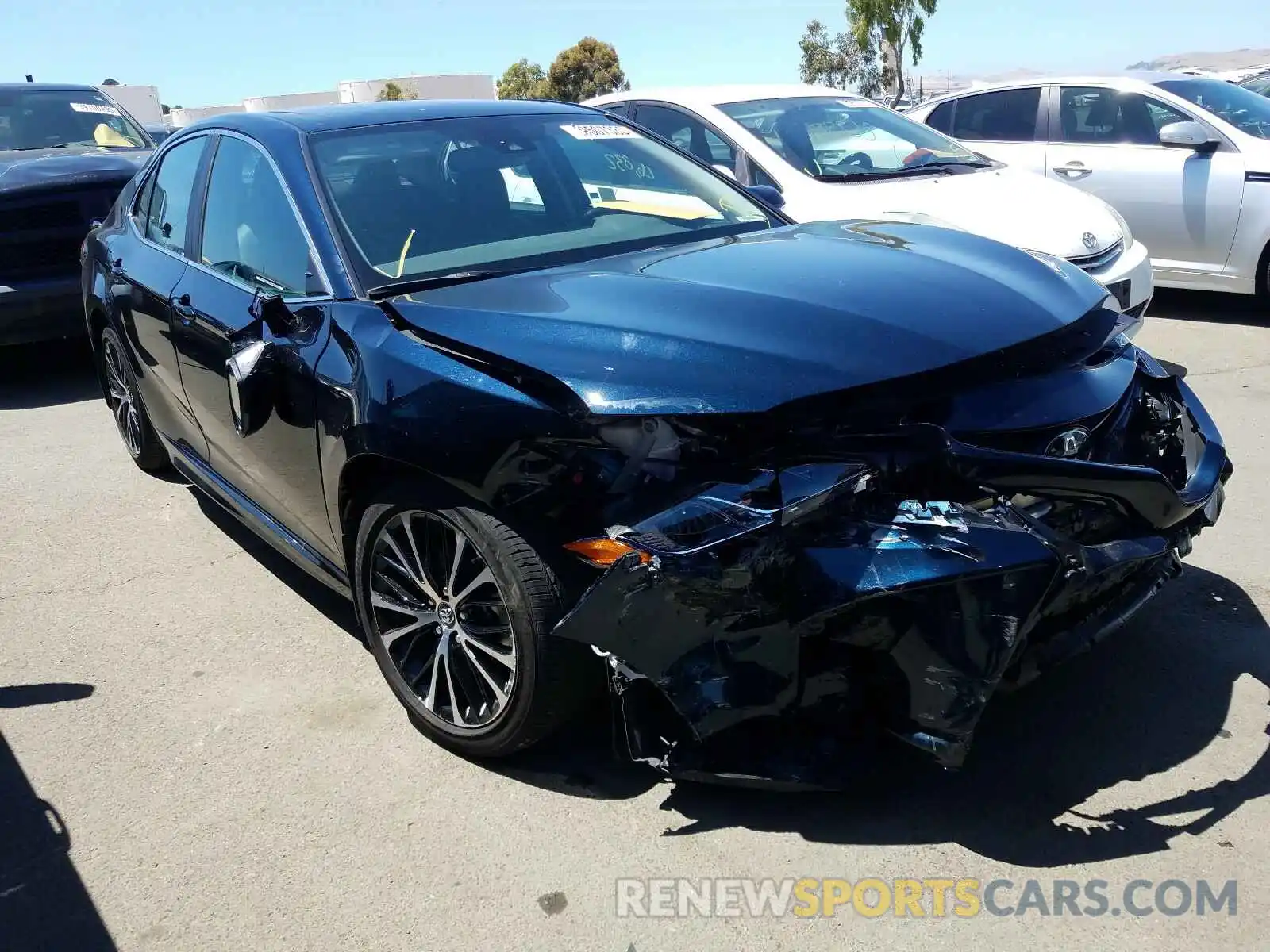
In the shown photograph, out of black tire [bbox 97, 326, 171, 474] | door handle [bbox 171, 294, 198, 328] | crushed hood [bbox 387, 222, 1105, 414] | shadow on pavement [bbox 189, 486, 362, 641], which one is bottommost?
Answer: shadow on pavement [bbox 189, 486, 362, 641]

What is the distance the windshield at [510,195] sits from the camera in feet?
10.8

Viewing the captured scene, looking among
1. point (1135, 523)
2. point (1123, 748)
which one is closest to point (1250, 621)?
point (1123, 748)

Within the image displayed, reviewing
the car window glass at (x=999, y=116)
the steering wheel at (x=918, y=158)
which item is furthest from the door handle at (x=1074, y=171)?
the steering wheel at (x=918, y=158)

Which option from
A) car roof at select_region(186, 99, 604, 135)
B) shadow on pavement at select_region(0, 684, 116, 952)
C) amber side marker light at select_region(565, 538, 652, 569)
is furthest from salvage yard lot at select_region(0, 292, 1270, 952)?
car roof at select_region(186, 99, 604, 135)

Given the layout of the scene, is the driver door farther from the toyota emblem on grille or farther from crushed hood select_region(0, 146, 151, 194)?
crushed hood select_region(0, 146, 151, 194)

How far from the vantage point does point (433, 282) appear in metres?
3.11

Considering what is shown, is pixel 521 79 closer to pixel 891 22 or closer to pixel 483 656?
pixel 891 22

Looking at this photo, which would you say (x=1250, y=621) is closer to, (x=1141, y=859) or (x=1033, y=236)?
(x=1141, y=859)

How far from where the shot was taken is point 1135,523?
2574mm

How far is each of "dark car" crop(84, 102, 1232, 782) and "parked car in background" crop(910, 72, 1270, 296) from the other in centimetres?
463

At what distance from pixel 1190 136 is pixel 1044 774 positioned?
5.96 m

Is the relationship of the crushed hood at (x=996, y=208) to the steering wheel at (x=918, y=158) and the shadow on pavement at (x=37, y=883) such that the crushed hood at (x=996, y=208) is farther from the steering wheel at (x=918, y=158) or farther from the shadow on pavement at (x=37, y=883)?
the shadow on pavement at (x=37, y=883)

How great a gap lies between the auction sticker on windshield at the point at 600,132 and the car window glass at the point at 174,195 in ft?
4.69

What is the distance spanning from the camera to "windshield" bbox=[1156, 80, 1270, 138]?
7.38m
